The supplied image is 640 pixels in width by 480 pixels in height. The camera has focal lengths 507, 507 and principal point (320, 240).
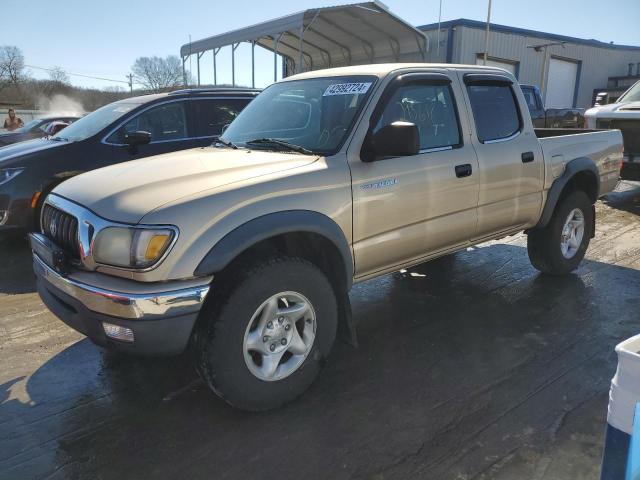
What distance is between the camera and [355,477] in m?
2.35

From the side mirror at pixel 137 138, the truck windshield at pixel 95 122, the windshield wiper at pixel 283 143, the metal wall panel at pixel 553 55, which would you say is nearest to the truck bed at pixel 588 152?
the windshield wiper at pixel 283 143

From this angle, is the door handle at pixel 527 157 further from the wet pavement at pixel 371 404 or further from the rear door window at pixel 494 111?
the wet pavement at pixel 371 404

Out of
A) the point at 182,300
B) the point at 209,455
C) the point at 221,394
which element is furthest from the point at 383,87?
the point at 209,455

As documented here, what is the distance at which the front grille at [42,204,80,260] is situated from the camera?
275cm

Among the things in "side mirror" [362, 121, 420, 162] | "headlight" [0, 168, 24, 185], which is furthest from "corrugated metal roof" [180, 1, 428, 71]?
"side mirror" [362, 121, 420, 162]

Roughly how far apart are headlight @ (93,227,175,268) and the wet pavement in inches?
37.6

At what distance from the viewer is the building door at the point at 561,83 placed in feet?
93.9

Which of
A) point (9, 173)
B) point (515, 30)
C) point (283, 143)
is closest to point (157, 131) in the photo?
point (9, 173)

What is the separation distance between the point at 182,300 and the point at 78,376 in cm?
138

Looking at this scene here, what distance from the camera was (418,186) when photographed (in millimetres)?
3465

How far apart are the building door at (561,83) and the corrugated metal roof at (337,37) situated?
10.0 meters

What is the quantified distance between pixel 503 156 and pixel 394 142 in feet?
5.01

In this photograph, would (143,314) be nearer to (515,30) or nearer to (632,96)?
(632,96)

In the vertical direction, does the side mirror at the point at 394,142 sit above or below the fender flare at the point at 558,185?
above
